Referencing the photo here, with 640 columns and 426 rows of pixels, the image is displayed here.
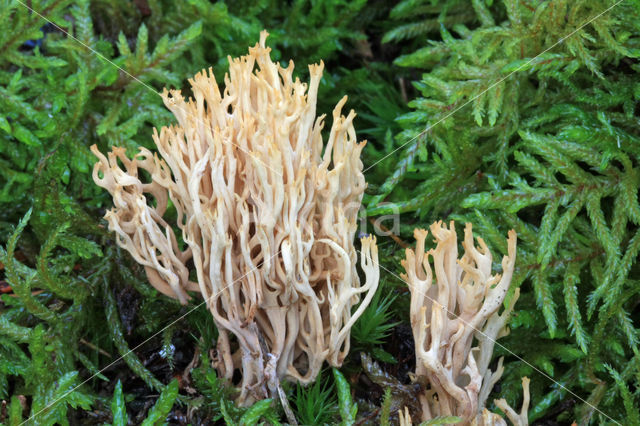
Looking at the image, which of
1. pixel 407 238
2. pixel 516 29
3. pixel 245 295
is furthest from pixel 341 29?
pixel 245 295

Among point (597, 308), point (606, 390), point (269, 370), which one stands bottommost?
point (606, 390)

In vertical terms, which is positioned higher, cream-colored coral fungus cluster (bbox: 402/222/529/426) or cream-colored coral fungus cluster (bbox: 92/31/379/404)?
cream-colored coral fungus cluster (bbox: 92/31/379/404)

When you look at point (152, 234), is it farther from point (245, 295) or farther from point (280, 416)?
point (280, 416)

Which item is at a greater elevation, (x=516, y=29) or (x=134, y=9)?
(x=134, y=9)

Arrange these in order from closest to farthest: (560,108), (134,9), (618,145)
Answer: (618,145), (560,108), (134,9)

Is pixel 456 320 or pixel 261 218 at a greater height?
pixel 261 218
